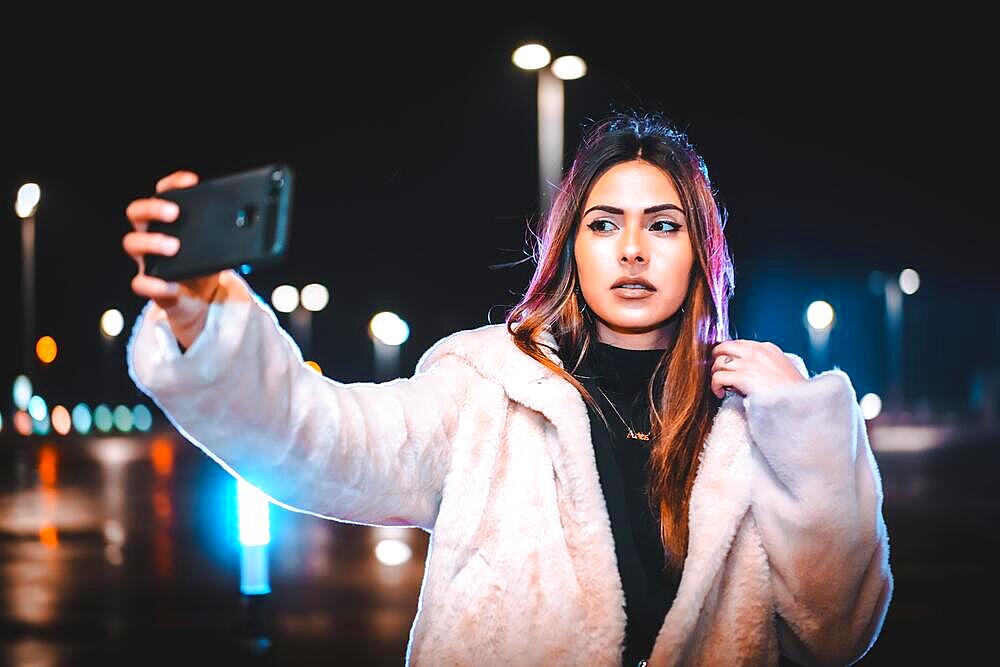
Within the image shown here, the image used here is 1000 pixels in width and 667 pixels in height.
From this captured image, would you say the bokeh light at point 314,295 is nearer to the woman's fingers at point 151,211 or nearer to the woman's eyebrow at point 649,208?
the woman's eyebrow at point 649,208

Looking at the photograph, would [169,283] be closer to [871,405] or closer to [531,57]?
[531,57]

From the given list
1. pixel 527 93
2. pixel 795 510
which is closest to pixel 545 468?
pixel 795 510

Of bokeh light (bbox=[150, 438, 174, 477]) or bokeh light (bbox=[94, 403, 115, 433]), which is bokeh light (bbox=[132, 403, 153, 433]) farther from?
bokeh light (bbox=[150, 438, 174, 477])

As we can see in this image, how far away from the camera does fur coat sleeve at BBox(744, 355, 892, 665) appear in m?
2.57

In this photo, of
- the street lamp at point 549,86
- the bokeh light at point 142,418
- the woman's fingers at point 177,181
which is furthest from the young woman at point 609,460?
the bokeh light at point 142,418

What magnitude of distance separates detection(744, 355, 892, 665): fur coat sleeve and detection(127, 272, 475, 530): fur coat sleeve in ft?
3.03

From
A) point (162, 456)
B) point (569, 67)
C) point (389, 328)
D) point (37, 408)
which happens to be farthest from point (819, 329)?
point (569, 67)

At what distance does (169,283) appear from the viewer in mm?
1939

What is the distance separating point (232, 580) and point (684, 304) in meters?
7.40

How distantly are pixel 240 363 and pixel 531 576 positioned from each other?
39.5 inches

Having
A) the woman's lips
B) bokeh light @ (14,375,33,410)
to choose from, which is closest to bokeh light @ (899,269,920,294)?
bokeh light @ (14,375,33,410)

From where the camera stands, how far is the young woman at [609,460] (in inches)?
92.1

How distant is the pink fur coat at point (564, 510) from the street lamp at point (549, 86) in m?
6.00

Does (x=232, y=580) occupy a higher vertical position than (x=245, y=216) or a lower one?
lower
